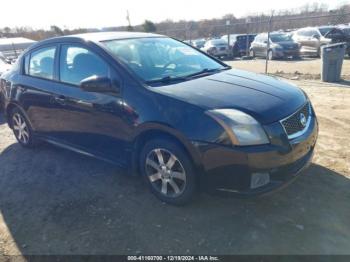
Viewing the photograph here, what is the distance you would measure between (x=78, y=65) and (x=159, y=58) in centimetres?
100

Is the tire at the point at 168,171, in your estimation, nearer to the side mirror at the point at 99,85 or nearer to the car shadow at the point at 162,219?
the car shadow at the point at 162,219

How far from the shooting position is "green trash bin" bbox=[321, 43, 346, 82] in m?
9.27

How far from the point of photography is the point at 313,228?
296 cm

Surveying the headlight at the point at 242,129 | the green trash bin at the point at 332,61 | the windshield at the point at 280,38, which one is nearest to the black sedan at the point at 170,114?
the headlight at the point at 242,129

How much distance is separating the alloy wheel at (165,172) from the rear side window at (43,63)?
78.5 inches

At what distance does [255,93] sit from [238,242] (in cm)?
146

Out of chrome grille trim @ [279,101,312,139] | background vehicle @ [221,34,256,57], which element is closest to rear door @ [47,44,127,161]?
chrome grille trim @ [279,101,312,139]

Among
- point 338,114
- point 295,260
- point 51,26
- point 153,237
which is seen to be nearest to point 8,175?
A: point 153,237

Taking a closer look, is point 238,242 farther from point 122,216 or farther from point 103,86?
point 103,86

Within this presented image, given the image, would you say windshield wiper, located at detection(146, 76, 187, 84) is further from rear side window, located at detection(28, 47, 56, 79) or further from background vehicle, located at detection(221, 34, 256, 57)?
background vehicle, located at detection(221, 34, 256, 57)

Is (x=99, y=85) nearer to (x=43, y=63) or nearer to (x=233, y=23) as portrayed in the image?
(x=43, y=63)

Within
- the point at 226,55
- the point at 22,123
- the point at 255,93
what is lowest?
the point at 226,55

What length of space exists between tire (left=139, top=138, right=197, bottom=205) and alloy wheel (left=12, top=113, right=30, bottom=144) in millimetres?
2737

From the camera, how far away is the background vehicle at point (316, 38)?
17656 millimetres
